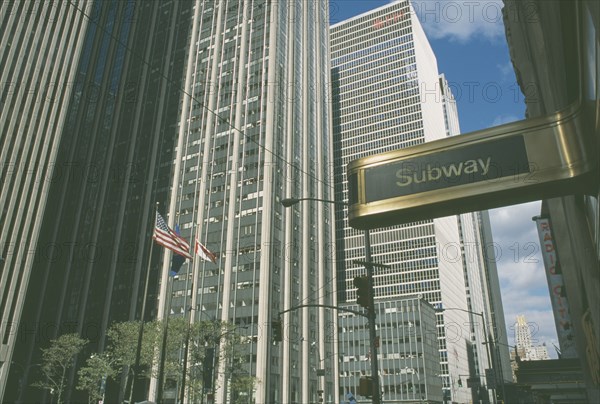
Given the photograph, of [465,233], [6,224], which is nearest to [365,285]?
[6,224]

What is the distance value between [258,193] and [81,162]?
1607 inches

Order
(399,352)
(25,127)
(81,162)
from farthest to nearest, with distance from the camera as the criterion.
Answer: (399,352) < (81,162) < (25,127)

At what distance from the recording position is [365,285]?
44.3 feet

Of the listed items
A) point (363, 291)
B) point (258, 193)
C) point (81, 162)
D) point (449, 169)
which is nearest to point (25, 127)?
point (81, 162)

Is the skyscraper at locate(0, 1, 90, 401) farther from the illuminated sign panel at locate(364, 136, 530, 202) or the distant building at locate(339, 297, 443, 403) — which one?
the distant building at locate(339, 297, 443, 403)

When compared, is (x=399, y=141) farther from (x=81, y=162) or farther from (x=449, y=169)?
(x=449, y=169)

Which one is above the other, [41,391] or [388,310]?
[388,310]

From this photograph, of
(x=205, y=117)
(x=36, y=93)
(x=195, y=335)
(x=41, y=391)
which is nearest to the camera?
(x=195, y=335)

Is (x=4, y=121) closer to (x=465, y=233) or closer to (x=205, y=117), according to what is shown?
(x=205, y=117)

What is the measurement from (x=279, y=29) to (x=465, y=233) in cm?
12227

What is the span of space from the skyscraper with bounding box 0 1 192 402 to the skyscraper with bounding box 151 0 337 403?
9.68 m

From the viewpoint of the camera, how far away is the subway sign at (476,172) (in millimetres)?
2887

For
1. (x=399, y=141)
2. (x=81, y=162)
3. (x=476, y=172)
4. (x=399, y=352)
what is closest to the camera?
(x=476, y=172)

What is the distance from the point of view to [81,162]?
3898 inches
